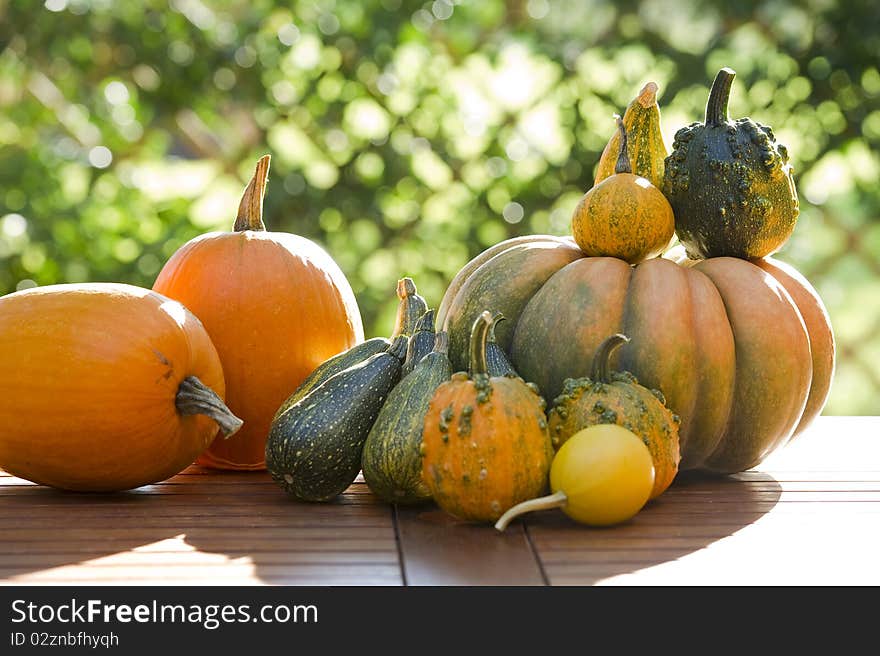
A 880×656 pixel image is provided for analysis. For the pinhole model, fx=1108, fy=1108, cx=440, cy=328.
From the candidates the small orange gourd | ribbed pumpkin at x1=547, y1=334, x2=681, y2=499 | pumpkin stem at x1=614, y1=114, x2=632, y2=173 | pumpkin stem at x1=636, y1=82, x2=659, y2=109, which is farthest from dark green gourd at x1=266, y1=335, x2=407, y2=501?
pumpkin stem at x1=636, y1=82, x2=659, y2=109

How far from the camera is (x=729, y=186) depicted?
6.07ft

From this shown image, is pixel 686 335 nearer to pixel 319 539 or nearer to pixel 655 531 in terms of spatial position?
pixel 655 531

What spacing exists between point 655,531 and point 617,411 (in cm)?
18

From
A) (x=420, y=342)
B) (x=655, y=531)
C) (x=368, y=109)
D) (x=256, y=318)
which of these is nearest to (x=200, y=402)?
(x=256, y=318)

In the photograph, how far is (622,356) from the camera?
1.76 meters

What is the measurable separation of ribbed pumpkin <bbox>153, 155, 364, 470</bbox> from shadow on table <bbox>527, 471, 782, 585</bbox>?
595 millimetres

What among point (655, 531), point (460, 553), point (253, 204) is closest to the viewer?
point (460, 553)

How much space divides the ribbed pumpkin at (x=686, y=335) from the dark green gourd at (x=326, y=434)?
22 centimetres

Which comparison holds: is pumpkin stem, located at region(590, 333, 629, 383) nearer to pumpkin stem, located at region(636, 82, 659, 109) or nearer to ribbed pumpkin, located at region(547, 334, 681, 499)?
ribbed pumpkin, located at region(547, 334, 681, 499)

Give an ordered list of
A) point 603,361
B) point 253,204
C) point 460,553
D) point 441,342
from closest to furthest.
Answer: point 460,553 < point 603,361 < point 441,342 < point 253,204

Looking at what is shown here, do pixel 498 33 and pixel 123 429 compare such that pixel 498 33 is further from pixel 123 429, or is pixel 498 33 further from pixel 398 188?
pixel 123 429

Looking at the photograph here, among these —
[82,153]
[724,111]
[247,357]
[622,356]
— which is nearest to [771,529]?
[622,356]

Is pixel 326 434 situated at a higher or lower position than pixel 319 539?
higher

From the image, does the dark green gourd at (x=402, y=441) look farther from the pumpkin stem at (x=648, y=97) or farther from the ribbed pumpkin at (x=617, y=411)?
the pumpkin stem at (x=648, y=97)
